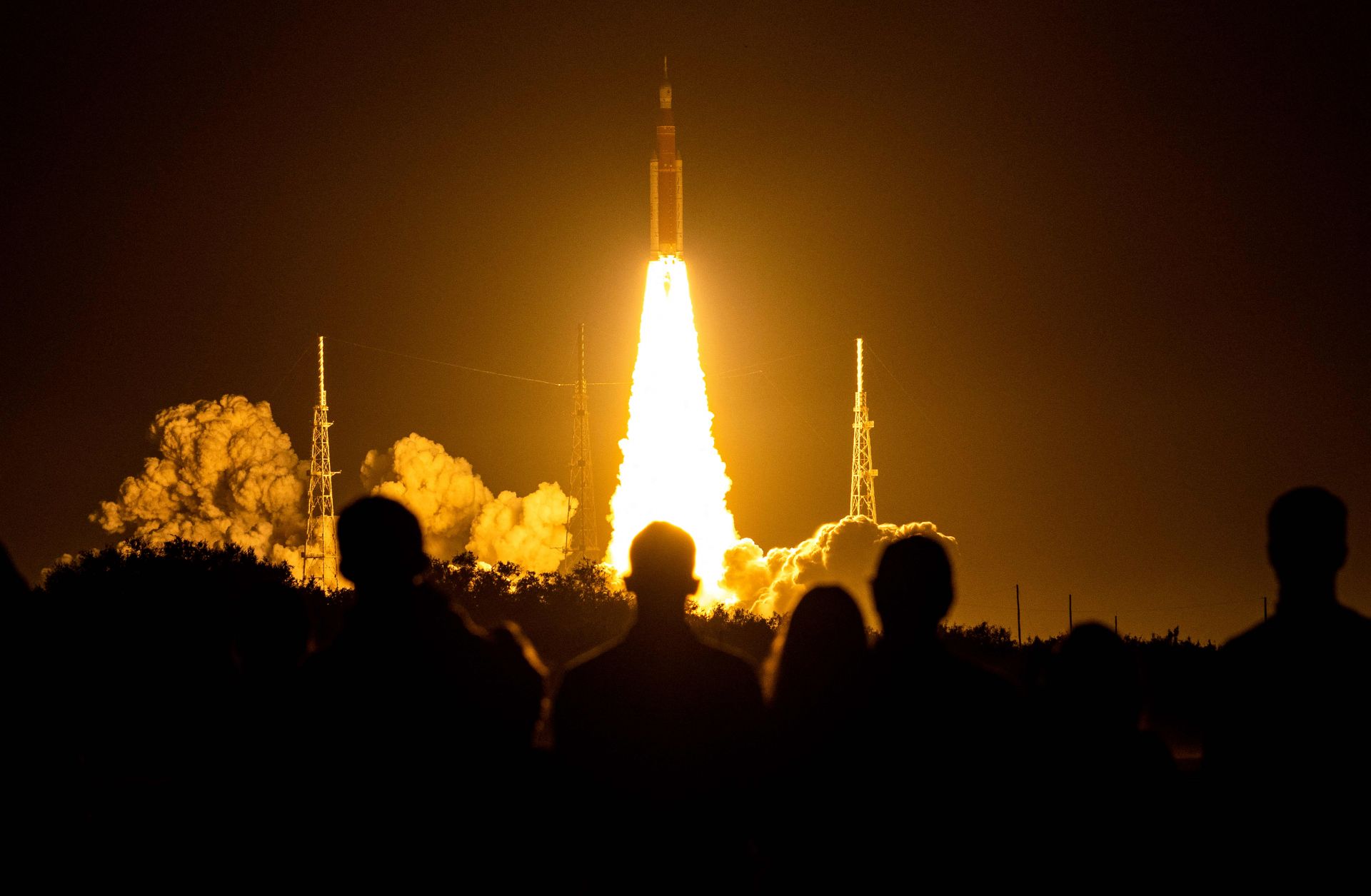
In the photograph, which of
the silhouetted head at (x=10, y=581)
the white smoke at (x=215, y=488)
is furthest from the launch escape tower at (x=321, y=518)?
the silhouetted head at (x=10, y=581)

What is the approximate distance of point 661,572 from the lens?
5.02 metres

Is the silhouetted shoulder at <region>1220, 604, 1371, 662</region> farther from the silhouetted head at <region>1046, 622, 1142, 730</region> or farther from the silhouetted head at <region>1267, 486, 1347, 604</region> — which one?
the silhouetted head at <region>1046, 622, 1142, 730</region>

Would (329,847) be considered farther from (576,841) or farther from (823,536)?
(823,536)

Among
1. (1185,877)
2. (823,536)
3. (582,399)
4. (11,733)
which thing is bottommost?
(1185,877)

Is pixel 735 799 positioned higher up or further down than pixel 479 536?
further down

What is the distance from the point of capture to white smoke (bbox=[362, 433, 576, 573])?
67.9m

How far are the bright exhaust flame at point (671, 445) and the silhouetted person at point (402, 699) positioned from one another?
4614cm

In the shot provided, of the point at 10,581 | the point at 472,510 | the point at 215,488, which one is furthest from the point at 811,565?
the point at 10,581

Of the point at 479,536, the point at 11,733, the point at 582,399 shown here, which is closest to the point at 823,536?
the point at 582,399

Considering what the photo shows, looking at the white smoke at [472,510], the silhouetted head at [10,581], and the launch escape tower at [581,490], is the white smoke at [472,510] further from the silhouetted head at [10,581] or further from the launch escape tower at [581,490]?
the silhouetted head at [10,581]

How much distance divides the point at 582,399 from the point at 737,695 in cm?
5478

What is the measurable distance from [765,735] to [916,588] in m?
0.71

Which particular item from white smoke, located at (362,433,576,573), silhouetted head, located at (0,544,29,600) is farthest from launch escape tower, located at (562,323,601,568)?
silhouetted head, located at (0,544,29,600)

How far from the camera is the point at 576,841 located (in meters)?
5.02
